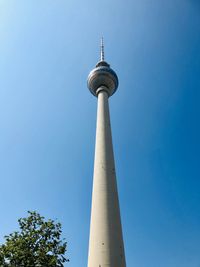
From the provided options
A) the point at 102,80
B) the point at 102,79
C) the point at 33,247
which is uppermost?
the point at 102,79

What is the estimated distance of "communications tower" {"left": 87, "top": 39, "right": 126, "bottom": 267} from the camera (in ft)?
82.5

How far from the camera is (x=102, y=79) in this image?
48812mm

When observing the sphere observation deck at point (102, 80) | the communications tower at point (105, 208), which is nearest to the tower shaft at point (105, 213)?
the communications tower at point (105, 208)

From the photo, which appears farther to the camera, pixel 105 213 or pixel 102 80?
pixel 102 80

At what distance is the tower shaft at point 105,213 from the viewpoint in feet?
82.3

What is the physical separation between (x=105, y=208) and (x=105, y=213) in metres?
0.66

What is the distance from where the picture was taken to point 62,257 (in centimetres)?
2578

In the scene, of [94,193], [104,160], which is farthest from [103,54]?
[94,193]

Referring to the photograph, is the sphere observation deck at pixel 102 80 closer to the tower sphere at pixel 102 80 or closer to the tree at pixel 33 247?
the tower sphere at pixel 102 80

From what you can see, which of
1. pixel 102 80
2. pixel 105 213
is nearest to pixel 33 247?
pixel 105 213

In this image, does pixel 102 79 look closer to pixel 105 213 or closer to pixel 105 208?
pixel 105 208

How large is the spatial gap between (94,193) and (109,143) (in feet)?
28.2

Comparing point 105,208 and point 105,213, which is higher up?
point 105,208

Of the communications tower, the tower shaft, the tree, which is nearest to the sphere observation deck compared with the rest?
the communications tower
